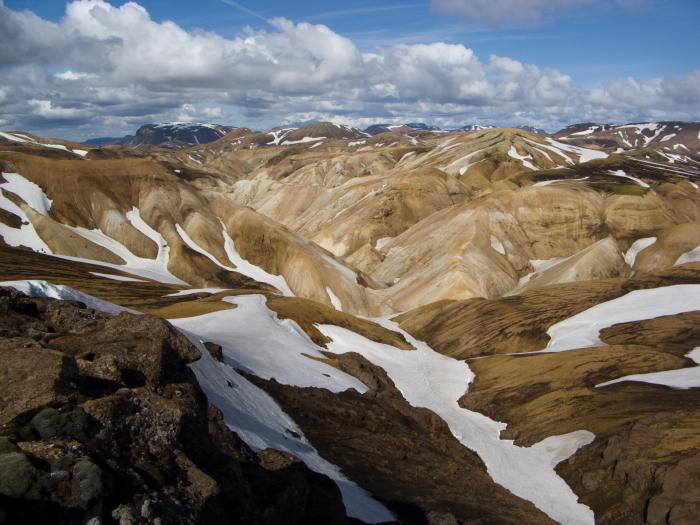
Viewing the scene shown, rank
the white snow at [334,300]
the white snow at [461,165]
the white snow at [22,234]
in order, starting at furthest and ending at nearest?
the white snow at [461,165] < the white snow at [334,300] < the white snow at [22,234]

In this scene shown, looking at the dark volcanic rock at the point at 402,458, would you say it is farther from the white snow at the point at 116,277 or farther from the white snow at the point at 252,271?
the white snow at the point at 252,271

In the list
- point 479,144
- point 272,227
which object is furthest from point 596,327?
point 479,144

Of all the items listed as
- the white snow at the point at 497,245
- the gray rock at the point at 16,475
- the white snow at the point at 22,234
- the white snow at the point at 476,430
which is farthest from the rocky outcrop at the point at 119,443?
the white snow at the point at 497,245

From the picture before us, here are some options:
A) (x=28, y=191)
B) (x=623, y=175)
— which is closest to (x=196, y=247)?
(x=28, y=191)

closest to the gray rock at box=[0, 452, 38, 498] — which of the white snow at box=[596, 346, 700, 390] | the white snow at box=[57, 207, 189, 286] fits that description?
the white snow at box=[596, 346, 700, 390]

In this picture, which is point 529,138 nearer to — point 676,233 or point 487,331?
point 676,233

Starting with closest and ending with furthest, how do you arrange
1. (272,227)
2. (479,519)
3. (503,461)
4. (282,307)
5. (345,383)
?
1. (479,519)
2. (503,461)
3. (345,383)
4. (282,307)
5. (272,227)
